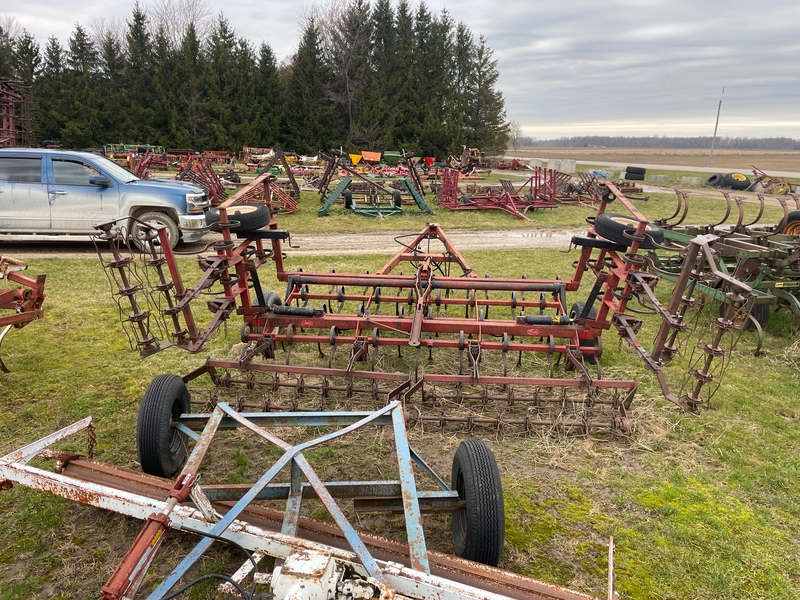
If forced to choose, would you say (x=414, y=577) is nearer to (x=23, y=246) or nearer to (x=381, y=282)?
(x=381, y=282)

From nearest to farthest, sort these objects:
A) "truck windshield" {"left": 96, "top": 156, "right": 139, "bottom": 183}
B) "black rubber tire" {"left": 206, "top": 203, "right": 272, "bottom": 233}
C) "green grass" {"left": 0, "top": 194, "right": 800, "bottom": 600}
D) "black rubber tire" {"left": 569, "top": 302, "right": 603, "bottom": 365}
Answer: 1. "green grass" {"left": 0, "top": 194, "right": 800, "bottom": 600}
2. "black rubber tire" {"left": 206, "top": 203, "right": 272, "bottom": 233}
3. "black rubber tire" {"left": 569, "top": 302, "right": 603, "bottom": 365}
4. "truck windshield" {"left": 96, "top": 156, "right": 139, "bottom": 183}

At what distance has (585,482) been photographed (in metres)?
3.94

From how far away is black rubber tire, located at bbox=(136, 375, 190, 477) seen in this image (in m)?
3.35

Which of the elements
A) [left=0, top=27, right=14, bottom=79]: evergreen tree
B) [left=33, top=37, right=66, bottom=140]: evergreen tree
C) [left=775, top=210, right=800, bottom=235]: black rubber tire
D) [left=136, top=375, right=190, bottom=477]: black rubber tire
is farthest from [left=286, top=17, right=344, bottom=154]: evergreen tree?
[left=136, top=375, right=190, bottom=477]: black rubber tire

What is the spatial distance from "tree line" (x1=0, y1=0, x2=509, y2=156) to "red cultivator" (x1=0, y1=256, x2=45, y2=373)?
35031 mm

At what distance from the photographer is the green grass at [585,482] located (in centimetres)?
307

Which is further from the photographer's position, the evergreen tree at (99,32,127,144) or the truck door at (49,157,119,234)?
the evergreen tree at (99,32,127,144)

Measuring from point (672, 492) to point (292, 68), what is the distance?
4308 centimetres

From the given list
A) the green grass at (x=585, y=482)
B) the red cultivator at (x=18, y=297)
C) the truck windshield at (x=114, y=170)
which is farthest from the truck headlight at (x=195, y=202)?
the red cultivator at (x=18, y=297)

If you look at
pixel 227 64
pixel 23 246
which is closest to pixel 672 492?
pixel 23 246

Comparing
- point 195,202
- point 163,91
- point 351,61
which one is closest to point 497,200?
point 195,202

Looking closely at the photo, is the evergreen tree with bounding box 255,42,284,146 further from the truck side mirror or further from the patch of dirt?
the patch of dirt

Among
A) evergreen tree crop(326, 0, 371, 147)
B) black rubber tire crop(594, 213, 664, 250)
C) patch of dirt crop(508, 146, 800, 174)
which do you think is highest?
evergreen tree crop(326, 0, 371, 147)

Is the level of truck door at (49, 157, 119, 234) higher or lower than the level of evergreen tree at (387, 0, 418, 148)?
lower
